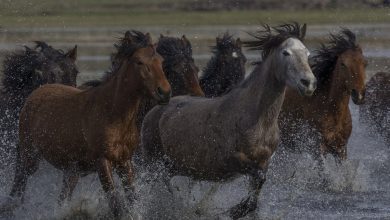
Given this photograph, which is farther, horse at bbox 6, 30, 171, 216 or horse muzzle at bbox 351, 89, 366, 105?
horse muzzle at bbox 351, 89, 366, 105

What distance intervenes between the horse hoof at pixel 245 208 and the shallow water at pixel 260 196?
0.75 ft

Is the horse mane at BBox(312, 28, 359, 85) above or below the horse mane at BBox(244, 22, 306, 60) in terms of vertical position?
below

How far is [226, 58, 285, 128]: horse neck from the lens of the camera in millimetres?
9852

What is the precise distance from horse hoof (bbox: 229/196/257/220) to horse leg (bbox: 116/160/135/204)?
85cm

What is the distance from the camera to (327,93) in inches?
497

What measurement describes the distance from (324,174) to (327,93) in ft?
3.12

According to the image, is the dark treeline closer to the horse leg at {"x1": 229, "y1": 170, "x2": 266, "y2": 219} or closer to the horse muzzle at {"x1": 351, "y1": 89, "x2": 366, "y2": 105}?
the horse muzzle at {"x1": 351, "y1": 89, "x2": 366, "y2": 105}

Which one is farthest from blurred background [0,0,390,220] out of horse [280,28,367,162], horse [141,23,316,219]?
horse [141,23,316,219]

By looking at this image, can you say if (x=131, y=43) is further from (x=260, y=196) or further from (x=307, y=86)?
(x=260, y=196)

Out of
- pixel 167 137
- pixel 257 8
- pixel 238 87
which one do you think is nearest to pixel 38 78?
pixel 167 137

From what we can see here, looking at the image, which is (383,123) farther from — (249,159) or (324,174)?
(249,159)

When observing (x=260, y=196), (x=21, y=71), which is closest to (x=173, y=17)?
(x=21, y=71)

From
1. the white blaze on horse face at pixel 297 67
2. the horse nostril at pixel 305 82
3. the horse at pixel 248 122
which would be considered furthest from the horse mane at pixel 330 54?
the horse nostril at pixel 305 82

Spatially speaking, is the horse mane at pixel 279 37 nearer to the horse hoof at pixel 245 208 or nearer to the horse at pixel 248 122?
the horse at pixel 248 122
